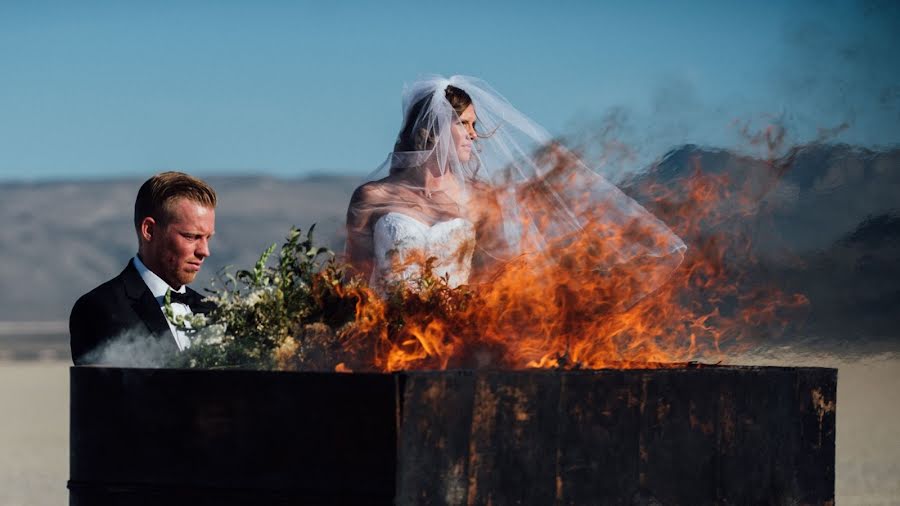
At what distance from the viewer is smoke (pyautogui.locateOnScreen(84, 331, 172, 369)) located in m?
4.40

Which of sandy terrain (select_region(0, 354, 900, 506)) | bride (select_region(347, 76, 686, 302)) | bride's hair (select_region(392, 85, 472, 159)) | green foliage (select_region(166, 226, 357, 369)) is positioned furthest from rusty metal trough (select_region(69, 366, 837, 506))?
sandy terrain (select_region(0, 354, 900, 506))

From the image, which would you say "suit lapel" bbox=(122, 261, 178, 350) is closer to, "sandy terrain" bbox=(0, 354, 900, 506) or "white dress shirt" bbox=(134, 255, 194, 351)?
"white dress shirt" bbox=(134, 255, 194, 351)

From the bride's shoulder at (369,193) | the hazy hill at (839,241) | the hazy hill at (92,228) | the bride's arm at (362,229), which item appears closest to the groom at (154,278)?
the bride's arm at (362,229)

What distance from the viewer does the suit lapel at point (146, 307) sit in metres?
4.53

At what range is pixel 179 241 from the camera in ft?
14.8

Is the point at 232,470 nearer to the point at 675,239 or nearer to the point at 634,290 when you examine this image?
the point at 634,290

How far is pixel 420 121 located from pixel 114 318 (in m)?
1.65

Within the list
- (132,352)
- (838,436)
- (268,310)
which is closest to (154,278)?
(132,352)

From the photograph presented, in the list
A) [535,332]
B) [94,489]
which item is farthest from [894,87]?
[94,489]

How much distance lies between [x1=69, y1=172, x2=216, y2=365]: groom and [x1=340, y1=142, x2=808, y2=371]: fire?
0.59m

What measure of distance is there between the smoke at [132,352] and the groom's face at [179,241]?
0.77ft

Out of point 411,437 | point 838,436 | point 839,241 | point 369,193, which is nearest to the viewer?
point 411,437

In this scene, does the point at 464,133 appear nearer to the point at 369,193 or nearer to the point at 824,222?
the point at 369,193

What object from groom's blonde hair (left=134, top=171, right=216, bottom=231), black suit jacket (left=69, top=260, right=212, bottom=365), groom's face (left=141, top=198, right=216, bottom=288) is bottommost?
black suit jacket (left=69, top=260, right=212, bottom=365)
